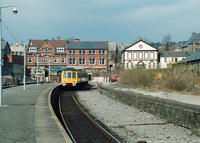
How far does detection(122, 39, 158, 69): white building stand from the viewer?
242ft

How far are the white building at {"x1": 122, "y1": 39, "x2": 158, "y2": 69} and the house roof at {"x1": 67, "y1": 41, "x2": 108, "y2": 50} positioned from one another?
7.15 m

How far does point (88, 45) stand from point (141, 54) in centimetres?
1587

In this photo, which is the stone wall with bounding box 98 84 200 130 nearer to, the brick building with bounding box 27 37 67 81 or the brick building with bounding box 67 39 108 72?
the brick building with bounding box 67 39 108 72

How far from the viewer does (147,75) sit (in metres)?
33.6

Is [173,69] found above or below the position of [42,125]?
above

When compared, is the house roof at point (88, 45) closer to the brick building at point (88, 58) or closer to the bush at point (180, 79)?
the brick building at point (88, 58)

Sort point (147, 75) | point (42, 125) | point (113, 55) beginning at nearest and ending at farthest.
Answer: point (42, 125), point (147, 75), point (113, 55)

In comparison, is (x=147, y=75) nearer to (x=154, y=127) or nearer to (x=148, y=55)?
(x=154, y=127)

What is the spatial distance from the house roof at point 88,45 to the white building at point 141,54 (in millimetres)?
7152

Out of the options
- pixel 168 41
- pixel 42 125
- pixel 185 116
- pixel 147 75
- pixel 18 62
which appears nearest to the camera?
pixel 42 125

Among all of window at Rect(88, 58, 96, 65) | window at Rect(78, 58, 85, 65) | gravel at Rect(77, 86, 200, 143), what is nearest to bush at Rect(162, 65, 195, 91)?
gravel at Rect(77, 86, 200, 143)

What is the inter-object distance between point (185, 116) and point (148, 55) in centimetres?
6419

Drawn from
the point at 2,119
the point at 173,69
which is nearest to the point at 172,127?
the point at 2,119

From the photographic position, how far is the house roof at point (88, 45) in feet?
255
